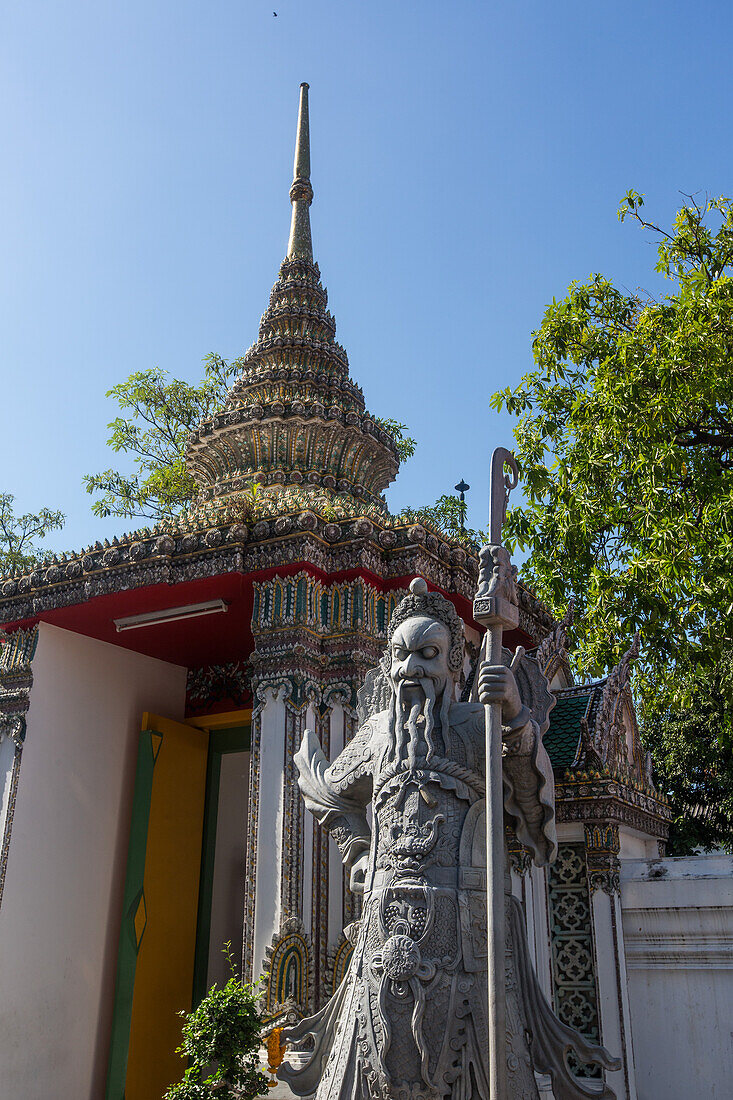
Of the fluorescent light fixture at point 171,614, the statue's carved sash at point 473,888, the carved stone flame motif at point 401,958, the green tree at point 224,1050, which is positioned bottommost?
the green tree at point 224,1050

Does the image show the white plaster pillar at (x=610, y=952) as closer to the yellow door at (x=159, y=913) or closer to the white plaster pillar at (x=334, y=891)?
the white plaster pillar at (x=334, y=891)

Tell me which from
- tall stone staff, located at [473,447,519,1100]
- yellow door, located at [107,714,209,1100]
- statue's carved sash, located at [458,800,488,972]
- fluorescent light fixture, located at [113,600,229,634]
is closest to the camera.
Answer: tall stone staff, located at [473,447,519,1100]

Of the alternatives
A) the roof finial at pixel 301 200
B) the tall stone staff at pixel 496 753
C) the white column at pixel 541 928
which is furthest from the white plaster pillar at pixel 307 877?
the roof finial at pixel 301 200

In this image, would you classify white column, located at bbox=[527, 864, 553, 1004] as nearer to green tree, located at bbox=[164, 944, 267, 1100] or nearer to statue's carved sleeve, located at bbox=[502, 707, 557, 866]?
green tree, located at bbox=[164, 944, 267, 1100]

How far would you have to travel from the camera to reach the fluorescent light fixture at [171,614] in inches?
346

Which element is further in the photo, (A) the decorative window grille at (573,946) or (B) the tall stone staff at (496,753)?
(A) the decorative window grille at (573,946)

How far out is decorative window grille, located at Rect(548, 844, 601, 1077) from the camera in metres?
8.10

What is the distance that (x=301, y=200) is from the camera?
12.8 metres

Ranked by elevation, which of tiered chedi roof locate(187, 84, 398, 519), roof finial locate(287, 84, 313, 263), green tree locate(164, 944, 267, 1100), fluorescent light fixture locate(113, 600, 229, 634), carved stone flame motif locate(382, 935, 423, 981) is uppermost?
roof finial locate(287, 84, 313, 263)

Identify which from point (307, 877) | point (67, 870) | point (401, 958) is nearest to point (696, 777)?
point (307, 877)

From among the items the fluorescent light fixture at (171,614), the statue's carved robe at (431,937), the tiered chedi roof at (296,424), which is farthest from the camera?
the tiered chedi roof at (296,424)

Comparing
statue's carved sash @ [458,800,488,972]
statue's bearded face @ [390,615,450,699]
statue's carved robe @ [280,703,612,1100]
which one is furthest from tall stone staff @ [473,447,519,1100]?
statue's bearded face @ [390,615,450,699]

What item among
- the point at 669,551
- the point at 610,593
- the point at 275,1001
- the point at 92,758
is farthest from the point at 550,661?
the point at 92,758

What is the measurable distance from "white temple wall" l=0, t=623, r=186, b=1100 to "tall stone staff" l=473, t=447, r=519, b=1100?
5567 millimetres
